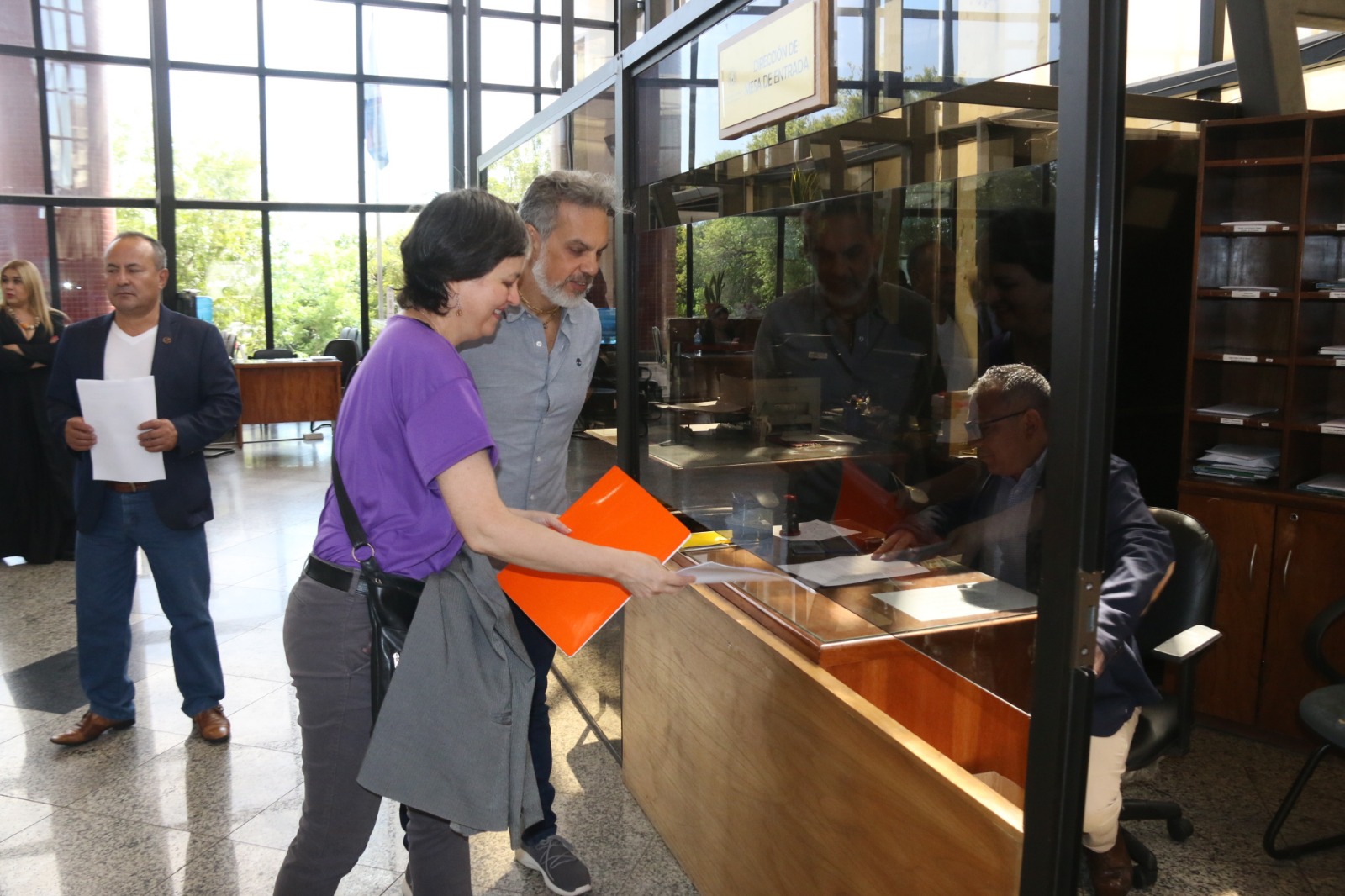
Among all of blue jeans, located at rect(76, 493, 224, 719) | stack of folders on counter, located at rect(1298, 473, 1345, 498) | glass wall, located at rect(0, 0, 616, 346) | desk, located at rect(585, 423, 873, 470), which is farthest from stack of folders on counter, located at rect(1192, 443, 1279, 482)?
glass wall, located at rect(0, 0, 616, 346)

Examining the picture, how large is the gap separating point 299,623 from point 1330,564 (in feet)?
10.7

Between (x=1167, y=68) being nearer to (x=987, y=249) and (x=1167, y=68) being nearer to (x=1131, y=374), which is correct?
(x=1131, y=374)

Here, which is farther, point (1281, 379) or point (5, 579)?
point (5, 579)

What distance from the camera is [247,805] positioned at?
290cm

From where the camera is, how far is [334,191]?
1227cm

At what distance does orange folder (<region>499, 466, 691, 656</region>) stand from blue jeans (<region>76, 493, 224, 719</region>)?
1.93m

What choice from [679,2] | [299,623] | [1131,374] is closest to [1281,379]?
[1131,374]

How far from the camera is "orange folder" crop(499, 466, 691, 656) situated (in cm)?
175

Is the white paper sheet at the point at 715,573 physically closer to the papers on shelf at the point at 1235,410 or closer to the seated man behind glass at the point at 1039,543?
the seated man behind glass at the point at 1039,543

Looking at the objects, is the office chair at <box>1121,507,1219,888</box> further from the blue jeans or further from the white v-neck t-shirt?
the white v-neck t-shirt

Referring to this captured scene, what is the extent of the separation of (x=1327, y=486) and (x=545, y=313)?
9.01 ft

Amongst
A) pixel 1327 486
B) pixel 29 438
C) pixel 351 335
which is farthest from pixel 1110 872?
pixel 351 335

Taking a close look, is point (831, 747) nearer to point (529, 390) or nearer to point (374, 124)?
point (529, 390)

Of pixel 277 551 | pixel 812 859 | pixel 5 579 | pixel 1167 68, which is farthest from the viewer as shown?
pixel 277 551
